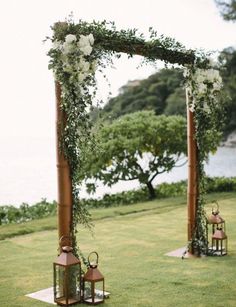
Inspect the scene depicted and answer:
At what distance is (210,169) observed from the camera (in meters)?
26.4

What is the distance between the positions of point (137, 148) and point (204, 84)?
741 cm

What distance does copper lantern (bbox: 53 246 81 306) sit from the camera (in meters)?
5.81

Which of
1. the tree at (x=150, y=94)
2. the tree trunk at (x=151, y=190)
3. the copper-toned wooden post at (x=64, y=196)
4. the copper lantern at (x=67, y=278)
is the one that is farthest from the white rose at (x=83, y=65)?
the tree at (x=150, y=94)

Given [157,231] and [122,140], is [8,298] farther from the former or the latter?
[122,140]

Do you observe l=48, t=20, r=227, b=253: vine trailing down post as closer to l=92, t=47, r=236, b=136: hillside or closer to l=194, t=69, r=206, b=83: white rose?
l=194, t=69, r=206, b=83: white rose

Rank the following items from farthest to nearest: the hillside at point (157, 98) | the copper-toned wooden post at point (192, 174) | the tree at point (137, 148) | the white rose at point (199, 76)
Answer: the hillside at point (157, 98) < the tree at point (137, 148) < the copper-toned wooden post at point (192, 174) < the white rose at point (199, 76)

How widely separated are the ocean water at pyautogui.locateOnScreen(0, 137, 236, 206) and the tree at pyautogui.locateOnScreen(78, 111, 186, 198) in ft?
5.89

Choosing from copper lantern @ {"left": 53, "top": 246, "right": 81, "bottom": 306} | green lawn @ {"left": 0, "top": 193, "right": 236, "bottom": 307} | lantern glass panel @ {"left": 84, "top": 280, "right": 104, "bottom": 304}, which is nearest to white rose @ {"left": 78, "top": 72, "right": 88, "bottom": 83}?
copper lantern @ {"left": 53, "top": 246, "right": 81, "bottom": 306}

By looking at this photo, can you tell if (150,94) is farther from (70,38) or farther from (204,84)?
(70,38)

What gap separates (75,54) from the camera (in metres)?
5.79

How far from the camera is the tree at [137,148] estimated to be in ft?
50.7

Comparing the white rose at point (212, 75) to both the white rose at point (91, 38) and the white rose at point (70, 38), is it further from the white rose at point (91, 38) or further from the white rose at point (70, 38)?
the white rose at point (70, 38)

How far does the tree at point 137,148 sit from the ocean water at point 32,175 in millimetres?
1794

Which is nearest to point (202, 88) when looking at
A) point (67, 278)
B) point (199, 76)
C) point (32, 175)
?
point (199, 76)
